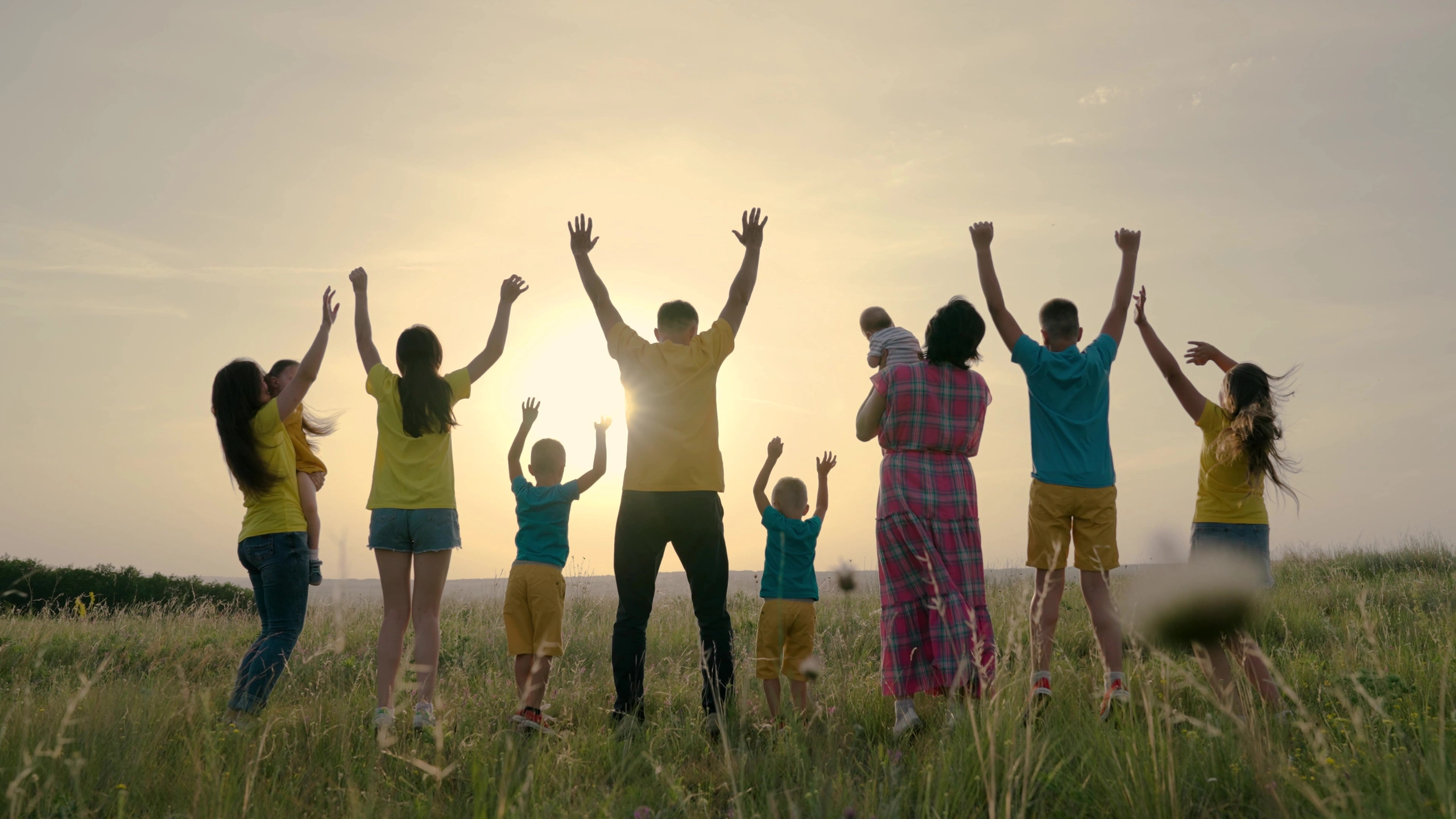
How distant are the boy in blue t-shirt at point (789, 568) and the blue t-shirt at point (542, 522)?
4.07 ft

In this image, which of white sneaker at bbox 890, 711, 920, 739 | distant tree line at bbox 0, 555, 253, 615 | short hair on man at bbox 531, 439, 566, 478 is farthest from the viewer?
distant tree line at bbox 0, 555, 253, 615

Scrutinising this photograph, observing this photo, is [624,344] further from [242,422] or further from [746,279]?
[242,422]

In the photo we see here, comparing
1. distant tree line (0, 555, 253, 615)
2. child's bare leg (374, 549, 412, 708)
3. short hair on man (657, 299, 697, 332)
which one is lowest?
distant tree line (0, 555, 253, 615)

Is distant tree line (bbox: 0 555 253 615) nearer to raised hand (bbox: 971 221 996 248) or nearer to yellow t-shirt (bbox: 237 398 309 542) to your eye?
yellow t-shirt (bbox: 237 398 309 542)

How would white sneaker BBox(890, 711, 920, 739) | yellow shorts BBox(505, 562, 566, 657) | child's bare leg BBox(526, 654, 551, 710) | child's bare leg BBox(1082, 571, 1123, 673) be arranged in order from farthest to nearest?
yellow shorts BBox(505, 562, 566, 657) → child's bare leg BBox(1082, 571, 1123, 673) → child's bare leg BBox(526, 654, 551, 710) → white sneaker BBox(890, 711, 920, 739)

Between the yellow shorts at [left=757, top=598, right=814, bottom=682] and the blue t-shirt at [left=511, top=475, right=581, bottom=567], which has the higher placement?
the blue t-shirt at [left=511, top=475, right=581, bottom=567]

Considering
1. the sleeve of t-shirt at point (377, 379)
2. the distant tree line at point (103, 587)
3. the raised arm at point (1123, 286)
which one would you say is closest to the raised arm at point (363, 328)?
the sleeve of t-shirt at point (377, 379)

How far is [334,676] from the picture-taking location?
7.38 m

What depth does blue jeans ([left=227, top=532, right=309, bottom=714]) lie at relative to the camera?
491 centimetres

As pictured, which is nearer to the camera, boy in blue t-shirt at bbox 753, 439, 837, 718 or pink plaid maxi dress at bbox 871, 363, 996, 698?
pink plaid maxi dress at bbox 871, 363, 996, 698

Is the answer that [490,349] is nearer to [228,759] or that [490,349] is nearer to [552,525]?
[552,525]

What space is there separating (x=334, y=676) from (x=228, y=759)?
139 inches

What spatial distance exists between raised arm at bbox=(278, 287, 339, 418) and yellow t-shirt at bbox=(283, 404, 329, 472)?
0.65 meters

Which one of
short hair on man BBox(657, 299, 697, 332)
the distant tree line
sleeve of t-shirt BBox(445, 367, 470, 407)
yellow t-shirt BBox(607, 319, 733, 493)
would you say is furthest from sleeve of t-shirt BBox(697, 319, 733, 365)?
the distant tree line
